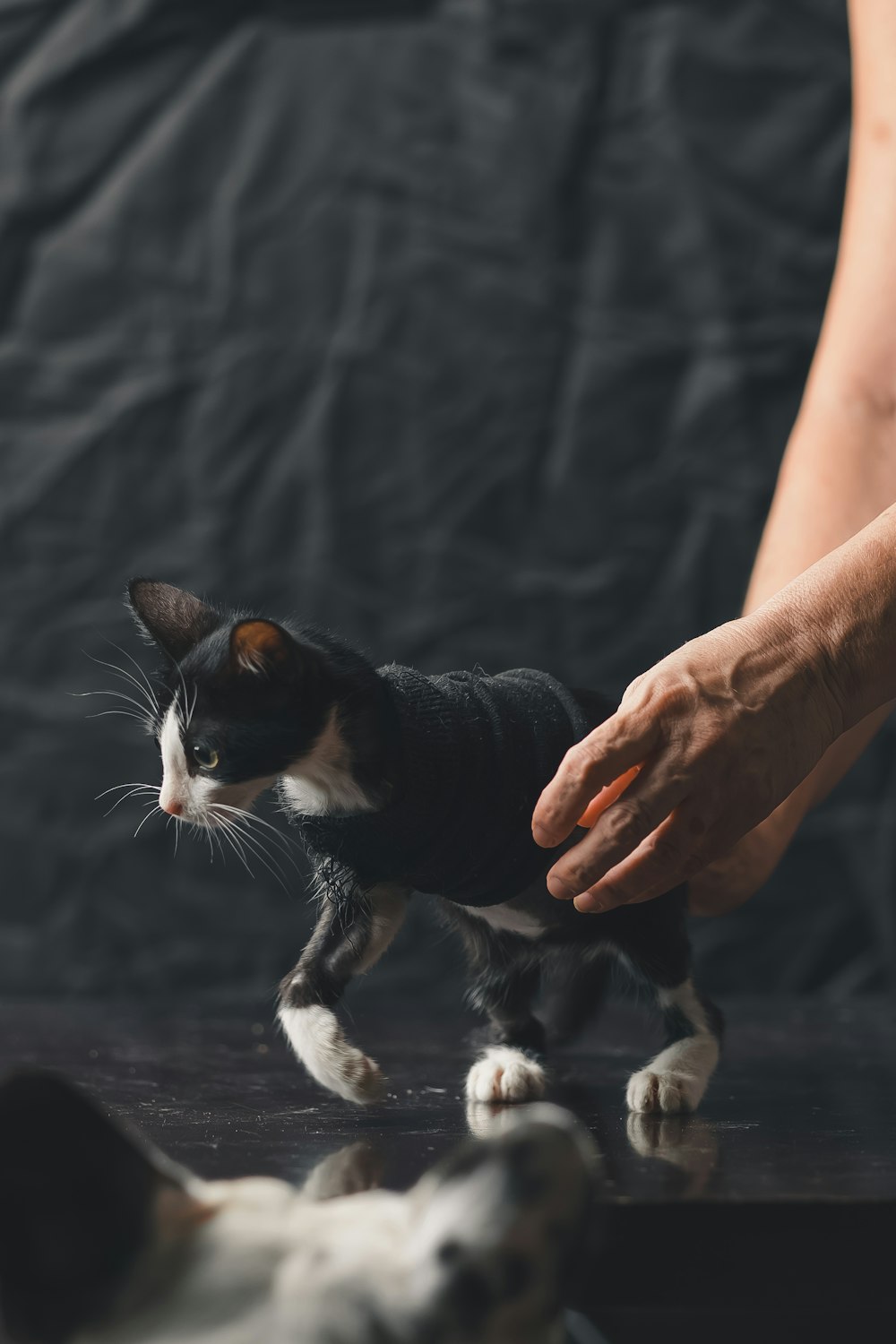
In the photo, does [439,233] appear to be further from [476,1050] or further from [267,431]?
[476,1050]

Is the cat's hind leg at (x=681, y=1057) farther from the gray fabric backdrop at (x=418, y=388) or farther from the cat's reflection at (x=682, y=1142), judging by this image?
the gray fabric backdrop at (x=418, y=388)

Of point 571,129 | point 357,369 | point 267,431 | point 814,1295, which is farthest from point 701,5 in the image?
point 814,1295

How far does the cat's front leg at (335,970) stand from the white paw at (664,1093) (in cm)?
16

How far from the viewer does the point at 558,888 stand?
730mm

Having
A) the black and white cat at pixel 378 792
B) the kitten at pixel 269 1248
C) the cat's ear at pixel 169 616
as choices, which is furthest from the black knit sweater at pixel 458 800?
the kitten at pixel 269 1248

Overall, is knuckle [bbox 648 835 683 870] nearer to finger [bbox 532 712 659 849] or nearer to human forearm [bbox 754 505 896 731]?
finger [bbox 532 712 659 849]

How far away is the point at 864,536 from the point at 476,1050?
55 centimetres

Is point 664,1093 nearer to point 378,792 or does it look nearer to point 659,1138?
point 659,1138

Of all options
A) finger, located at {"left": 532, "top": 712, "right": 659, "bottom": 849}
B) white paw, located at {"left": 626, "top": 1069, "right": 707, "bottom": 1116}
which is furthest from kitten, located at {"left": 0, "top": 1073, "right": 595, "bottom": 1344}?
white paw, located at {"left": 626, "top": 1069, "right": 707, "bottom": 1116}

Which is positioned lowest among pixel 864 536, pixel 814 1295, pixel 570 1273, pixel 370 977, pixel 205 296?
pixel 370 977

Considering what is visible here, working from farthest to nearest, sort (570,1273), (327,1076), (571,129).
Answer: (571,129), (327,1076), (570,1273)

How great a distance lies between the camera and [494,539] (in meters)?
1.66

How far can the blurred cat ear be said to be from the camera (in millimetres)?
718

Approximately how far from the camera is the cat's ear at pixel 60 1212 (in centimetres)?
41
